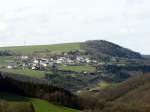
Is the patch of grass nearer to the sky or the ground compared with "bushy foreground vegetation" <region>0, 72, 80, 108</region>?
nearer to the ground

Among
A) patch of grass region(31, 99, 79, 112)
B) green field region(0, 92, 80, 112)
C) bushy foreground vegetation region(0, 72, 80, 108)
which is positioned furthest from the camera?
bushy foreground vegetation region(0, 72, 80, 108)

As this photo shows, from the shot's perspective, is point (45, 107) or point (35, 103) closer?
point (45, 107)

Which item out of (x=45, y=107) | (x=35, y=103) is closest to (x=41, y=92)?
(x=35, y=103)

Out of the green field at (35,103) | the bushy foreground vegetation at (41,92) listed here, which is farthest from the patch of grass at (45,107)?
the bushy foreground vegetation at (41,92)

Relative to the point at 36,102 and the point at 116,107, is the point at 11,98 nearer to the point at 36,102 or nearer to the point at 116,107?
the point at 36,102

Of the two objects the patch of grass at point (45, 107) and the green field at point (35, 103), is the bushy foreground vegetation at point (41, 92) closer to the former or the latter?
the green field at point (35, 103)

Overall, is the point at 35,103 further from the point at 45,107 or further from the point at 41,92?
the point at 41,92

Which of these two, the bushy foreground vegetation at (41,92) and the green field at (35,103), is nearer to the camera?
the green field at (35,103)

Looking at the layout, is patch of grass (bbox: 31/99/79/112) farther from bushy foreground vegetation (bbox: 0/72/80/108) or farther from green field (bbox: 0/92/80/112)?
bushy foreground vegetation (bbox: 0/72/80/108)

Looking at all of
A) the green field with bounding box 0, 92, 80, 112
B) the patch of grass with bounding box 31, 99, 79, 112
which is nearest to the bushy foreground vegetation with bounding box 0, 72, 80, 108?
the green field with bounding box 0, 92, 80, 112

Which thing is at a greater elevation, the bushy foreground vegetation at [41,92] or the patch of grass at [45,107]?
the bushy foreground vegetation at [41,92]

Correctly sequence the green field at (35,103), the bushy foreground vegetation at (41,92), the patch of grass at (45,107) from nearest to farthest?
the green field at (35,103)
the patch of grass at (45,107)
the bushy foreground vegetation at (41,92)
